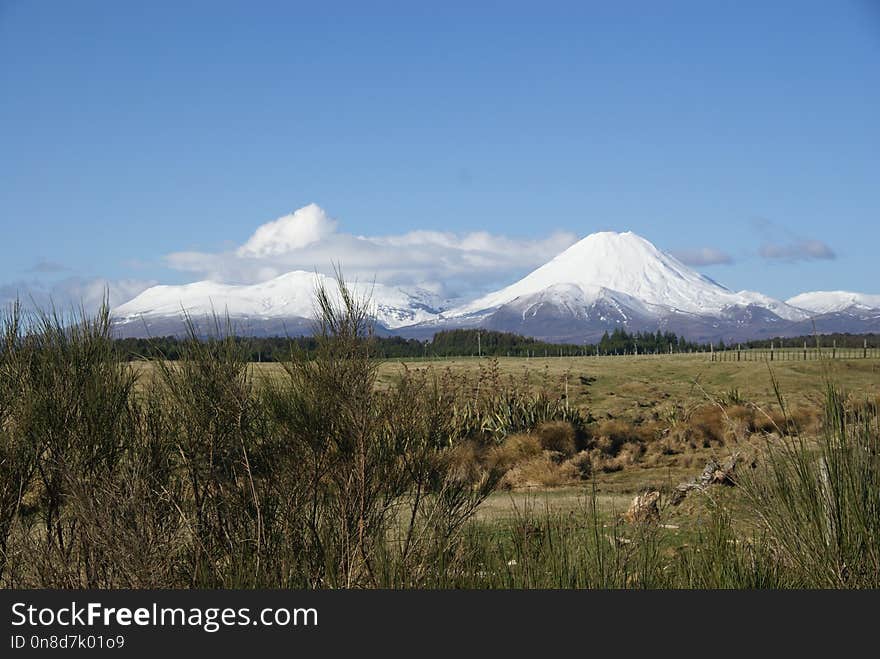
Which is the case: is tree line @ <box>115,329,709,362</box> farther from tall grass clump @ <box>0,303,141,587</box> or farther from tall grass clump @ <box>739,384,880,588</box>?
tall grass clump @ <box>739,384,880,588</box>

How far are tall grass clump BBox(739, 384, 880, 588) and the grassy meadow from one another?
0.01 metres

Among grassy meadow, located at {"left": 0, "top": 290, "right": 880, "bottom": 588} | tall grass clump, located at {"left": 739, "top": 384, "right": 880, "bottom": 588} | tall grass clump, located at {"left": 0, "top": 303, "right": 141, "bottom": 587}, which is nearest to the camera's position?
tall grass clump, located at {"left": 739, "top": 384, "right": 880, "bottom": 588}

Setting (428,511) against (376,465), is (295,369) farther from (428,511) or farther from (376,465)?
(428,511)

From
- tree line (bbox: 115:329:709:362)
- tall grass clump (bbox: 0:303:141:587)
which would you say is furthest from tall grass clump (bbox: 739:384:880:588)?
tall grass clump (bbox: 0:303:141:587)

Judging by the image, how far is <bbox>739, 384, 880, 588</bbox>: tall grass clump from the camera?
5340 mm

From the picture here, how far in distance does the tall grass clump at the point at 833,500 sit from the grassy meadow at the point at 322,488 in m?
0.01

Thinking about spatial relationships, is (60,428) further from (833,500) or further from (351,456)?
(833,500)

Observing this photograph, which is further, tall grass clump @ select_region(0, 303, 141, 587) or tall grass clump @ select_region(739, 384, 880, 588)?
tall grass clump @ select_region(0, 303, 141, 587)

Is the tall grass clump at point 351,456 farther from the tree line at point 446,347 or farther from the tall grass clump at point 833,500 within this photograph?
the tall grass clump at point 833,500

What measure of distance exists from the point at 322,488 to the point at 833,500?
4.41 m

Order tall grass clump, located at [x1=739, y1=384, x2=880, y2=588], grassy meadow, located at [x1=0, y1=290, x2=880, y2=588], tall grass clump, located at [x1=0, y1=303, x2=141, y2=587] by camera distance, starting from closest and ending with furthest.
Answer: tall grass clump, located at [x1=739, y1=384, x2=880, y2=588] → grassy meadow, located at [x1=0, y1=290, x2=880, y2=588] → tall grass clump, located at [x1=0, y1=303, x2=141, y2=587]

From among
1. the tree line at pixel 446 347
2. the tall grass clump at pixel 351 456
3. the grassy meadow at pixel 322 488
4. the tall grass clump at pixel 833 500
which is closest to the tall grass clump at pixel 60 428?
the grassy meadow at pixel 322 488

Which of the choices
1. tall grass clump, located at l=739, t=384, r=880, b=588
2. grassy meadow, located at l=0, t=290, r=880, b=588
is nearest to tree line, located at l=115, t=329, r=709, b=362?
grassy meadow, located at l=0, t=290, r=880, b=588

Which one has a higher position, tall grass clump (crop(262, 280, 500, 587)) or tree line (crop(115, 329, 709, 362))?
tree line (crop(115, 329, 709, 362))
